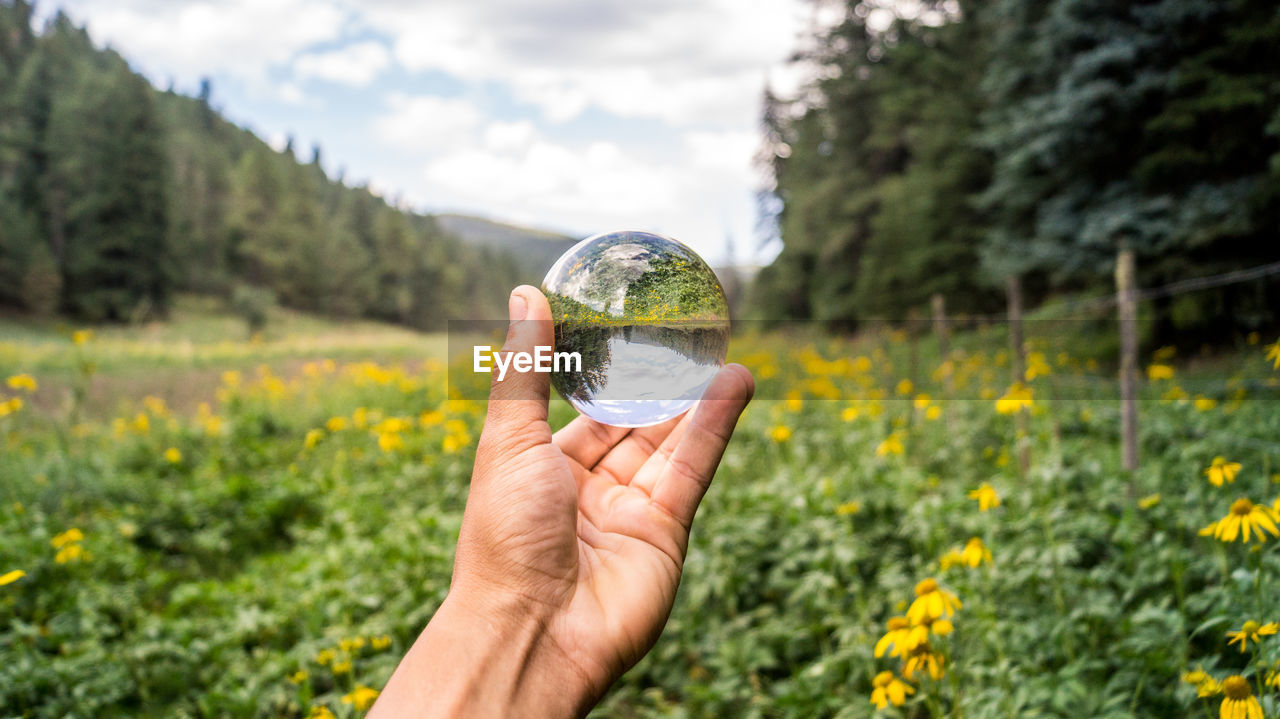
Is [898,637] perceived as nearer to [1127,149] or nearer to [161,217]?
[1127,149]

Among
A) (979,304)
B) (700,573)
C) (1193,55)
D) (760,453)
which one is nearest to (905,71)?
(979,304)

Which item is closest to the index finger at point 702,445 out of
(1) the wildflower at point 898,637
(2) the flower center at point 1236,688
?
(1) the wildflower at point 898,637

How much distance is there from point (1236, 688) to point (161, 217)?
4180 centimetres

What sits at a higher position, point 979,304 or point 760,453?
point 979,304

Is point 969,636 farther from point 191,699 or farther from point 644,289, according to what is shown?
point 191,699

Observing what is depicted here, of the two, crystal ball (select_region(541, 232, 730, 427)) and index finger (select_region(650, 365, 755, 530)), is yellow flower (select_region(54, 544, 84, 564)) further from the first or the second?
index finger (select_region(650, 365, 755, 530))

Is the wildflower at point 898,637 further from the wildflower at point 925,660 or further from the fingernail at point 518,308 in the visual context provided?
the fingernail at point 518,308

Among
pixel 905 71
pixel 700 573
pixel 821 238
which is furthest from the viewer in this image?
pixel 821 238

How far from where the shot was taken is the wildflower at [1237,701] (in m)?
1.39

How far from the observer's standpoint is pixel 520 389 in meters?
1.46

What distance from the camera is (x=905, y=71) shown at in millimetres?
18609

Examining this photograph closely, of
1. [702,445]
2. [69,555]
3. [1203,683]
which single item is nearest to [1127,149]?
[1203,683]

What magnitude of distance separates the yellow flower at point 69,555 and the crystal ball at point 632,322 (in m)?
3.00

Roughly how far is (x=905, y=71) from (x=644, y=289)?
2011cm
